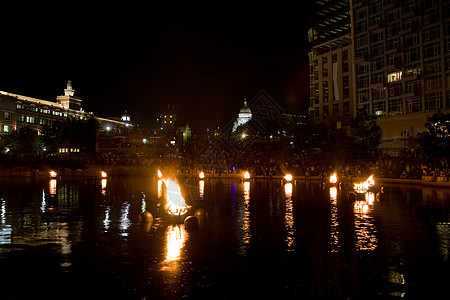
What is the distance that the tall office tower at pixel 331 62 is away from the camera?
2958 inches

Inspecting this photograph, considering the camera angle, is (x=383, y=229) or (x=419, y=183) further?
(x=419, y=183)

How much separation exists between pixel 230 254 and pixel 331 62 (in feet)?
242

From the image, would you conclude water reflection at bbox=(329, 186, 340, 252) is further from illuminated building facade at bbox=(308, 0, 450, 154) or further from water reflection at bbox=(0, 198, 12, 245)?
illuminated building facade at bbox=(308, 0, 450, 154)

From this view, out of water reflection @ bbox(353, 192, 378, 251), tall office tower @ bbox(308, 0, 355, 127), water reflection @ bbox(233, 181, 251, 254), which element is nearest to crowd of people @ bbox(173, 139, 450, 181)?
water reflection @ bbox(353, 192, 378, 251)

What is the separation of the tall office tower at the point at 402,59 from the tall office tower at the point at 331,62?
441 inches

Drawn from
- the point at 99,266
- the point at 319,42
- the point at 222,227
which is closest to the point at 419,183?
the point at 222,227

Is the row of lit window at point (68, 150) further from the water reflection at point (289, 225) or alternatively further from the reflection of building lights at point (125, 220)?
the water reflection at point (289, 225)

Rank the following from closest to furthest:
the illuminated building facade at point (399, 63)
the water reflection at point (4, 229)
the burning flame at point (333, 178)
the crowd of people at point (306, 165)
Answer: the water reflection at point (4, 229)
the crowd of people at point (306, 165)
the burning flame at point (333, 178)
the illuminated building facade at point (399, 63)

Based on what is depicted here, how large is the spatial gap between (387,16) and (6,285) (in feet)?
201

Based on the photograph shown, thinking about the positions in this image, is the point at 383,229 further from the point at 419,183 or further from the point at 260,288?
the point at 419,183

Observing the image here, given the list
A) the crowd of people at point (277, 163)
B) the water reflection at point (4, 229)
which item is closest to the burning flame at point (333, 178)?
the crowd of people at point (277, 163)

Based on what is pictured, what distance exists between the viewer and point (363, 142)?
47.2m

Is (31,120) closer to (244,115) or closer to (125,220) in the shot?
(244,115)

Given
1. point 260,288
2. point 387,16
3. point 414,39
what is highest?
point 387,16
